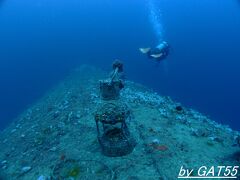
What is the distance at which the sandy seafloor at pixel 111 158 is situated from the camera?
6.78m

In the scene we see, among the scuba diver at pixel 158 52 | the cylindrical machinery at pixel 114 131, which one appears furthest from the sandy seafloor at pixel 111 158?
the scuba diver at pixel 158 52

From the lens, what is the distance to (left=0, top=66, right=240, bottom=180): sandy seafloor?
22.2 ft

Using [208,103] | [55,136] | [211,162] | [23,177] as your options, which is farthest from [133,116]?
[208,103]

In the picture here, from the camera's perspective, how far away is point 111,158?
7105 millimetres

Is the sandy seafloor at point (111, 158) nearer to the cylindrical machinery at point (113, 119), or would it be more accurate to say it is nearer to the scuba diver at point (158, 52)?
the cylindrical machinery at point (113, 119)

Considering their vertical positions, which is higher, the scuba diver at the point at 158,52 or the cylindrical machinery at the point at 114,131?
the scuba diver at the point at 158,52

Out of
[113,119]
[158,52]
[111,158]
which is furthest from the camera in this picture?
[158,52]

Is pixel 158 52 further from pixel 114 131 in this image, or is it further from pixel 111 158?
pixel 111 158

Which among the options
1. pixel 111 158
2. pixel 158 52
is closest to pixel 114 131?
pixel 111 158

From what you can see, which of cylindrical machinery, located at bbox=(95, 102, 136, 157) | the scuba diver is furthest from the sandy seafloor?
the scuba diver

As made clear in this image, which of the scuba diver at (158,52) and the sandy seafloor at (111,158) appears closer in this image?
the sandy seafloor at (111,158)

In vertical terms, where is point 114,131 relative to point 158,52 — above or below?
below

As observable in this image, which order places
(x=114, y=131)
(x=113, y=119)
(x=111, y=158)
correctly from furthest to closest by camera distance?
1. (x=114, y=131)
2. (x=111, y=158)
3. (x=113, y=119)

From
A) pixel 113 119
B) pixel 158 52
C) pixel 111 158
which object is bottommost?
pixel 111 158
